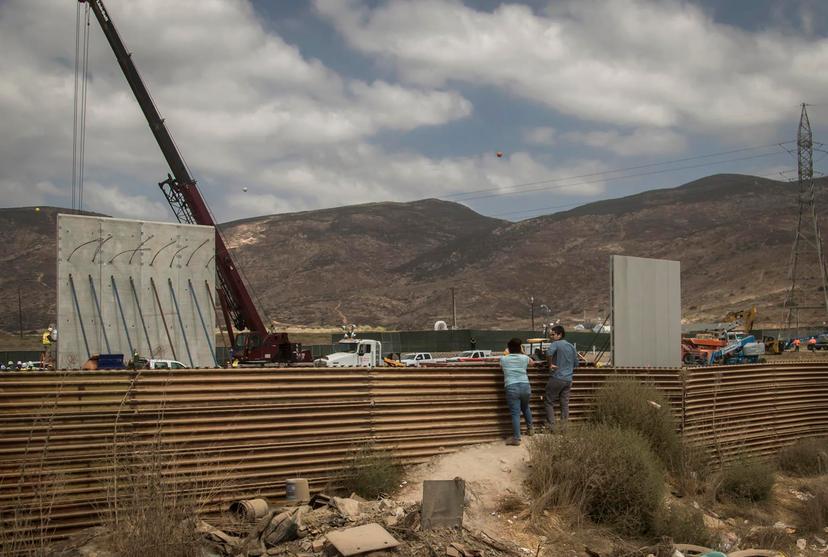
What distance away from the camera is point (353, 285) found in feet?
440

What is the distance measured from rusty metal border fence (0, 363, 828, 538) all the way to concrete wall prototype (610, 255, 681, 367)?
6.39 ft

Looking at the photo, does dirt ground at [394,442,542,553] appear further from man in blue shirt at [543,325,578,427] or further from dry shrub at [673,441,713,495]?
dry shrub at [673,441,713,495]

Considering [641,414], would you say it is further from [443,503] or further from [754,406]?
[754,406]

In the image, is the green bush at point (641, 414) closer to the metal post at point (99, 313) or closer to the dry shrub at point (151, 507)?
the dry shrub at point (151, 507)

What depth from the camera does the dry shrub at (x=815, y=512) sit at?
11617 millimetres

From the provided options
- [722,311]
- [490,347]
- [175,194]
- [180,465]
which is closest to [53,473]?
[180,465]

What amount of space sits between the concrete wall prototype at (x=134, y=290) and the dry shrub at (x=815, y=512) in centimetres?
1888

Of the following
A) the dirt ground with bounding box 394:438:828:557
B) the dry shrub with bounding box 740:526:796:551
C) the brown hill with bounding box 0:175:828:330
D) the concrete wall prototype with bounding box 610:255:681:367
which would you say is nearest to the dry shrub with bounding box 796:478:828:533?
the dirt ground with bounding box 394:438:828:557

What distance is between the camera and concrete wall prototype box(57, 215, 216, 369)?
23.6m

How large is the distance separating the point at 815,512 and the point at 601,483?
4714 millimetres

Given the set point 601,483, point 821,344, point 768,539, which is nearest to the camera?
point 601,483

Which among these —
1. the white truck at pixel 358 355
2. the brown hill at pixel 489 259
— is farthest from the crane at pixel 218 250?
the brown hill at pixel 489 259

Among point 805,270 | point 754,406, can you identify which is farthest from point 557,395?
point 805,270

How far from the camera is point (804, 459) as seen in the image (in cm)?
1459
